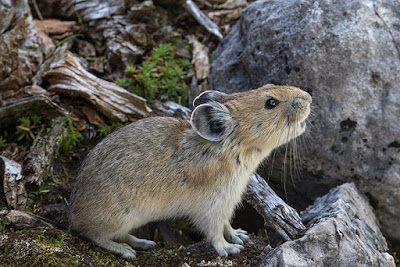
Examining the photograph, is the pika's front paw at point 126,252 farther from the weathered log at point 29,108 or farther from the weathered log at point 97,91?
the weathered log at point 29,108

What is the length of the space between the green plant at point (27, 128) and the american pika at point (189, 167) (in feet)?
5.54

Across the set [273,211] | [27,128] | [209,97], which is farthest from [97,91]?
[273,211]

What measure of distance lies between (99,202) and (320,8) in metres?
4.79

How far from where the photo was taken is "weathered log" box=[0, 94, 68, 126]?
308 inches

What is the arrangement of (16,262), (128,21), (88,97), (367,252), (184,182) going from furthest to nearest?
(128,21) → (88,97) → (184,182) → (367,252) → (16,262)

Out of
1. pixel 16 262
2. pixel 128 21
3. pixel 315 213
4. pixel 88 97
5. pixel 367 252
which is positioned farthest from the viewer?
pixel 128 21

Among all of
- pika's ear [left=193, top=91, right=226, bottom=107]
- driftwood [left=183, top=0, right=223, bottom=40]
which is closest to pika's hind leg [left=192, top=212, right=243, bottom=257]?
pika's ear [left=193, top=91, right=226, bottom=107]

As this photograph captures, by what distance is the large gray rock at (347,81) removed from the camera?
7.34 metres

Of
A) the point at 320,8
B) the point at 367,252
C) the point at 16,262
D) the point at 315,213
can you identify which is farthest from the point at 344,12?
the point at 16,262

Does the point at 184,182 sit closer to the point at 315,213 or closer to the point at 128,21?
the point at 315,213

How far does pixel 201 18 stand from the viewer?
1028cm

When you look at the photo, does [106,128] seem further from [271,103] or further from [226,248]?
[271,103]

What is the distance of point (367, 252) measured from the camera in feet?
20.5

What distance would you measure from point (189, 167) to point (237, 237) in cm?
142
